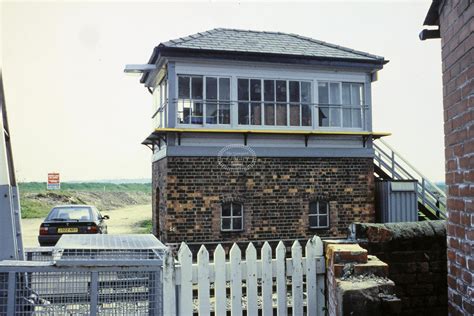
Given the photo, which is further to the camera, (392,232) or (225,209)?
(225,209)

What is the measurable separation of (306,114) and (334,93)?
123 cm

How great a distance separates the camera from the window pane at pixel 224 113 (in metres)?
13.1

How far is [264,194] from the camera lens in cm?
1312

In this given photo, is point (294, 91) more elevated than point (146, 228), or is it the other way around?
point (294, 91)

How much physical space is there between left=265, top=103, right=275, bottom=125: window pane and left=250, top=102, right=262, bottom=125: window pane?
194mm

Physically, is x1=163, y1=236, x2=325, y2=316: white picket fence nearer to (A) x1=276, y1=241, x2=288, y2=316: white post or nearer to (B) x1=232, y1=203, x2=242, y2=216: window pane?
(A) x1=276, y1=241, x2=288, y2=316: white post

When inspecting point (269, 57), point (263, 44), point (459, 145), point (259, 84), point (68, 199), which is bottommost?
point (68, 199)

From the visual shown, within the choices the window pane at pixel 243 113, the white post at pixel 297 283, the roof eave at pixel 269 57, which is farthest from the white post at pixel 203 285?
the window pane at pixel 243 113

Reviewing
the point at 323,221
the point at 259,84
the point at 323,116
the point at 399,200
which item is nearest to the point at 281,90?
the point at 259,84

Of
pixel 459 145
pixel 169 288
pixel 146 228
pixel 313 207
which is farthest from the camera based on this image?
pixel 146 228

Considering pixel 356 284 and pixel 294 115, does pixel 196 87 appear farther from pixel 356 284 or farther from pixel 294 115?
pixel 356 284

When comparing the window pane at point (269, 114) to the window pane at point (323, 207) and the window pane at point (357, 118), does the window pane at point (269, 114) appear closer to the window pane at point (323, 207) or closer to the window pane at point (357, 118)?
the window pane at point (357, 118)

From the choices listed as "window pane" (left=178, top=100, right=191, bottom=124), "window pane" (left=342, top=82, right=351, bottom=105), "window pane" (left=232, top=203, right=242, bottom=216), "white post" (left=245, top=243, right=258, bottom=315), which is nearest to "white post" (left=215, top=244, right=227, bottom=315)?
"white post" (left=245, top=243, right=258, bottom=315)

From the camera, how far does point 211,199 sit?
12.6m
